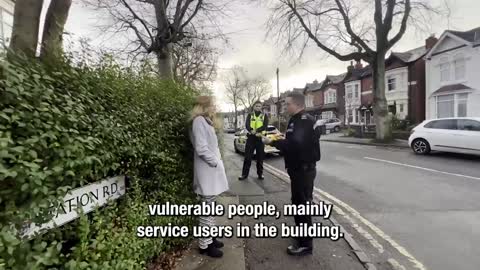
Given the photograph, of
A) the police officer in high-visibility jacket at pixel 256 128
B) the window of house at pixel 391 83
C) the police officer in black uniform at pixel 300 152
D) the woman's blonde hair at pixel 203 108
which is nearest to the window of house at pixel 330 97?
the window of house at pixel 391 83

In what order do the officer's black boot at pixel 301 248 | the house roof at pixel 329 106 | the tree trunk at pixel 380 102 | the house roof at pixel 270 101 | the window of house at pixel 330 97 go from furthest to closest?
the house roof at pixel 270 101 → the window of house at pixel 330 97 → the house roof at pixel 329 106 → the tree trunk at pixel 380 102 → the officer's black boot at pixel 301 248

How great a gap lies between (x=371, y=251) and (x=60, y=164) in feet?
12.3

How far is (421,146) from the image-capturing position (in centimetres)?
1276

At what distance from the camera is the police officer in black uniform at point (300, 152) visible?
355 cm

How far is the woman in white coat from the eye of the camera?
3338mm

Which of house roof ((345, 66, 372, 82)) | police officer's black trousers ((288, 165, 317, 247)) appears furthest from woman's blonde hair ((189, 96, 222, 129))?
house roof ((345, 66, 372, 82))

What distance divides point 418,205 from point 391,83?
103ft

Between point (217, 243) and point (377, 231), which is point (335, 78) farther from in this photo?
point (217, 243)

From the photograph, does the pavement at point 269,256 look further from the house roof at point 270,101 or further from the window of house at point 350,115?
the house roof at point 270,101

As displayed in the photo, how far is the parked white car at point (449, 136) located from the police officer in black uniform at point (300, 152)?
33.8 feet

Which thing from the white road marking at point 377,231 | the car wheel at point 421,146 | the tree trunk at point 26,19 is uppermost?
the tree trunk at point 26,19

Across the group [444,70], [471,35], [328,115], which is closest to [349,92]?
[328,115]

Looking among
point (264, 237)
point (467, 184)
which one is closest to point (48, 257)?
point (264, 237)

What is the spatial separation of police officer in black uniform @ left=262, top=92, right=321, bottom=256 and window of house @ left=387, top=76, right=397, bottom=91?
33.5 meters
